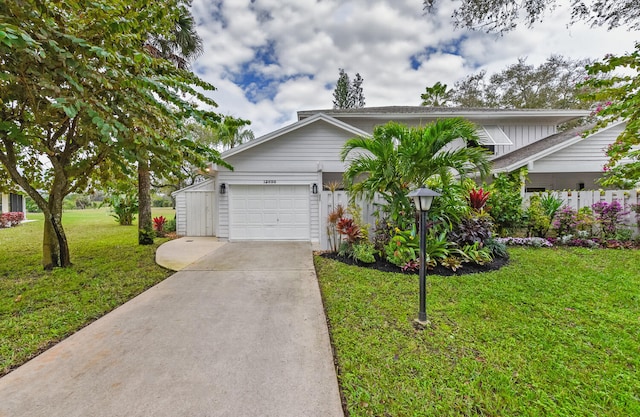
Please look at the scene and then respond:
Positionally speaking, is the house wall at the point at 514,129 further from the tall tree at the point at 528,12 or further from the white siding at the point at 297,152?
the tall tree at the point at 528,12

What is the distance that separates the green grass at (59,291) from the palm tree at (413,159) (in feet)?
16.1

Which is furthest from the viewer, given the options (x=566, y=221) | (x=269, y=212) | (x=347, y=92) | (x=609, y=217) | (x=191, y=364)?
(x=347, y=92)

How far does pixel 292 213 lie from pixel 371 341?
6.27m

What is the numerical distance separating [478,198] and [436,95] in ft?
45.6

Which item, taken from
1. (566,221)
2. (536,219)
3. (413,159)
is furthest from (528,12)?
(566,221)

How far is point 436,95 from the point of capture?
1703cm

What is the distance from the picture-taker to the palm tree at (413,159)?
4.98 meters

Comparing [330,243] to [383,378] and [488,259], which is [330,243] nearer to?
[488,259]

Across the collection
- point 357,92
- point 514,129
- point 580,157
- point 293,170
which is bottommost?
point 293,170

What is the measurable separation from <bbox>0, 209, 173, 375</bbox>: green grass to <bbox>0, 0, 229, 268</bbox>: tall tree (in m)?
0.82

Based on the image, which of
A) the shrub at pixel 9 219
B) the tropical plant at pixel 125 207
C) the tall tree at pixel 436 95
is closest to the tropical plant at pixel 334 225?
the tropical plant at pixel 125 207

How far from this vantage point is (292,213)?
8.62 meters

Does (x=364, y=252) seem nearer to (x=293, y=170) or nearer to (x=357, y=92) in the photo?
(x=293, y=170)

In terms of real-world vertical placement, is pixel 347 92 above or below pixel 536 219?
above
